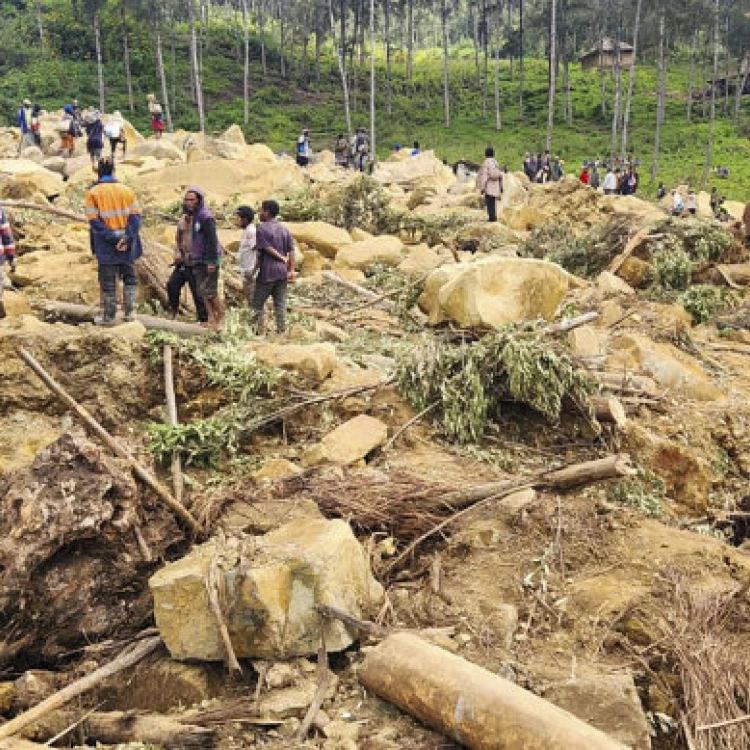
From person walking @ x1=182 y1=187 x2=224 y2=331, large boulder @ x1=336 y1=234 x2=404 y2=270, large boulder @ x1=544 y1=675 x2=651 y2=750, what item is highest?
person walking @ x1=182 y1=187 x2=224 y2=331

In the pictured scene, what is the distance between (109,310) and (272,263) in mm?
1547

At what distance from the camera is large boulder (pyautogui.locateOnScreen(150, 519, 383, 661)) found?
3.63 m

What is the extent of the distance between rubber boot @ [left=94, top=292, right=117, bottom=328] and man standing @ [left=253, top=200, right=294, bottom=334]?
4.37 ft

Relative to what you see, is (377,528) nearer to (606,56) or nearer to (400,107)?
(400,107)

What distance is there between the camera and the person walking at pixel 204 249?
750cm

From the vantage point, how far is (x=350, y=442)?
5637 millimetres

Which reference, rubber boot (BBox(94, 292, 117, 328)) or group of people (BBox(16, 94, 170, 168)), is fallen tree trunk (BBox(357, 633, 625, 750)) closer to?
rubber boot (BBox(94, 292, 117, 328))

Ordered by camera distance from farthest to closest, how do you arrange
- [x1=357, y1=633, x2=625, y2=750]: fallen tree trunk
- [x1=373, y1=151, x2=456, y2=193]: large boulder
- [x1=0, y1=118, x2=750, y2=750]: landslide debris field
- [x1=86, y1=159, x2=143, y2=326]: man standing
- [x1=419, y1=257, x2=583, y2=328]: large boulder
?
1. [x1=373, y1=151, x2=456, y2=193]: large boulder
2. [x1=419, y1=257, x2=583, y2=328]: large boulder
3. [x1=86, y1=159, x2=143, y2=326]: man standing
4. [x1=0, y1=118, x2=750, y2=750]: landslide debris field
5. [x1=357, y1=633, x2=625, y2=750]: fallen tree trunk

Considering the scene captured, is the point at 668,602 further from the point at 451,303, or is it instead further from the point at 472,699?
the point at 451,303

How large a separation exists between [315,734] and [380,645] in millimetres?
437

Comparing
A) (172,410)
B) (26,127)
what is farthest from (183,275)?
(26,127)

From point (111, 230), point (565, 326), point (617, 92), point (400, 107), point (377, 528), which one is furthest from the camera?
point (400, 107)

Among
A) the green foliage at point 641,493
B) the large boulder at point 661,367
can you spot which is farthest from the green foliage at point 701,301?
the green foliage at point 641,493

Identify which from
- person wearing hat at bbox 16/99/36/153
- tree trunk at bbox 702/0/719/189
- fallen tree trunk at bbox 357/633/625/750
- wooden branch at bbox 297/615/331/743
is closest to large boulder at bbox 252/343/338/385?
wooden branch at bbox 297/615/331/743
